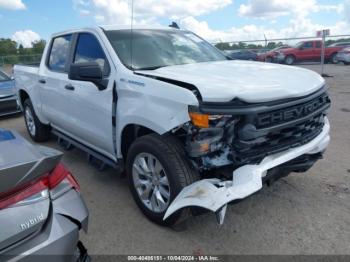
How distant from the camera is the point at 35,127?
6.11 m

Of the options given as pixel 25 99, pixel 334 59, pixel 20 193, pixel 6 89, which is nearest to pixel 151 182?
pixel 20 193

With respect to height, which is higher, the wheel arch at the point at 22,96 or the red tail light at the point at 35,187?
the wheel arch at the point at 22,96

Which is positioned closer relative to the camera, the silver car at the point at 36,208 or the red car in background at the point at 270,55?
the silver car at the point at 36,208

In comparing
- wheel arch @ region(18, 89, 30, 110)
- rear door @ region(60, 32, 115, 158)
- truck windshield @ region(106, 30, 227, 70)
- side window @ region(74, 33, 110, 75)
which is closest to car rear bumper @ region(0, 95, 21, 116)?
wheel arch @ region(18, 89, 30, 110)

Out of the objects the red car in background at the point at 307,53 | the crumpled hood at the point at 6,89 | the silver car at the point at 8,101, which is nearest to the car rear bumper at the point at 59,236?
the silver car at the point at 8,101

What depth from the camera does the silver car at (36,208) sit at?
163cm

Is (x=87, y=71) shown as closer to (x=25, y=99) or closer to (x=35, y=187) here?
(x=35, y=187)

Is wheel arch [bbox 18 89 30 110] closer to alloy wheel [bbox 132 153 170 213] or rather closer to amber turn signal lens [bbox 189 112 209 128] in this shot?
alloy wheel [bbox 132 153 170 213]

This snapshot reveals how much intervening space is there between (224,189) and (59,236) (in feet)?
4.01

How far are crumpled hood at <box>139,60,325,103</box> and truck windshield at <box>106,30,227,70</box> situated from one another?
10.0 inches

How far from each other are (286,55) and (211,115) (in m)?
21.4

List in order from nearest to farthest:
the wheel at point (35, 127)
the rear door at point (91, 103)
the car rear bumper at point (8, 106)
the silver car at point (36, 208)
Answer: the silver car at point (36, 208) < the rear door at point (91, 103) < the wheel at point (35, 127) < the car rear bumper at point (8, 106)

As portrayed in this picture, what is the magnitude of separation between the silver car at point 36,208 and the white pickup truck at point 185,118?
3.20ft

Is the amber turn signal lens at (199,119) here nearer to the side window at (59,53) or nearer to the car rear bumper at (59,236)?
the car rear bumper at (59,236)
